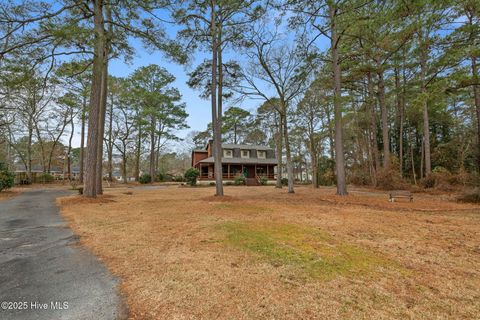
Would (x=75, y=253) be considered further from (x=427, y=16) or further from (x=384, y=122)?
(x=384, y=122)

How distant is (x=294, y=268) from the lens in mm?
3006

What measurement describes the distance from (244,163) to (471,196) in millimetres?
22355

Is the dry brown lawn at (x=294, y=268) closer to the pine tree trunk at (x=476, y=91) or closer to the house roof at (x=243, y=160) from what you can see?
the pine tree trunk at (x=476, y=91)

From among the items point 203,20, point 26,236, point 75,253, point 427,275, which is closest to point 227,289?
point 427,275

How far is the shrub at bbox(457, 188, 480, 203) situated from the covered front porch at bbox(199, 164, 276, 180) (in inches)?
867

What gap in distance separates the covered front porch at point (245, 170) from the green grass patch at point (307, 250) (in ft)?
83.1

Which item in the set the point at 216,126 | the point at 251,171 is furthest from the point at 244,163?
the point at 216,126

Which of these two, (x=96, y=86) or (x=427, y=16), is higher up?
(x=427, y=16)

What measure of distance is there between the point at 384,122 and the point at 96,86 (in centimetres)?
1891

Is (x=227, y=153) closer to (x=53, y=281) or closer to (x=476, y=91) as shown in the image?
(x=476, y=91)

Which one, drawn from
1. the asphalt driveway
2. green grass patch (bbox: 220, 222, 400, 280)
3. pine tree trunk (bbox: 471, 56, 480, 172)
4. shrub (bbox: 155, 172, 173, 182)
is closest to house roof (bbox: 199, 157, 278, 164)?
shrub (bbox: 155, 172, 173, 182)

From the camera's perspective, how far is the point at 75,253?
3.81 m

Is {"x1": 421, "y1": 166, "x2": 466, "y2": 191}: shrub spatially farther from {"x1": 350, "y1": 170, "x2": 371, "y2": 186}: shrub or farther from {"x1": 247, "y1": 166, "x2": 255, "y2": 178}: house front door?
{"x1": 247, "y1": 166, "x2": 255, "y2": 178}: house front door

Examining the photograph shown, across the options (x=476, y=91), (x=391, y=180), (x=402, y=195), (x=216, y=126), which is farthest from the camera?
(x=391, y=180)
